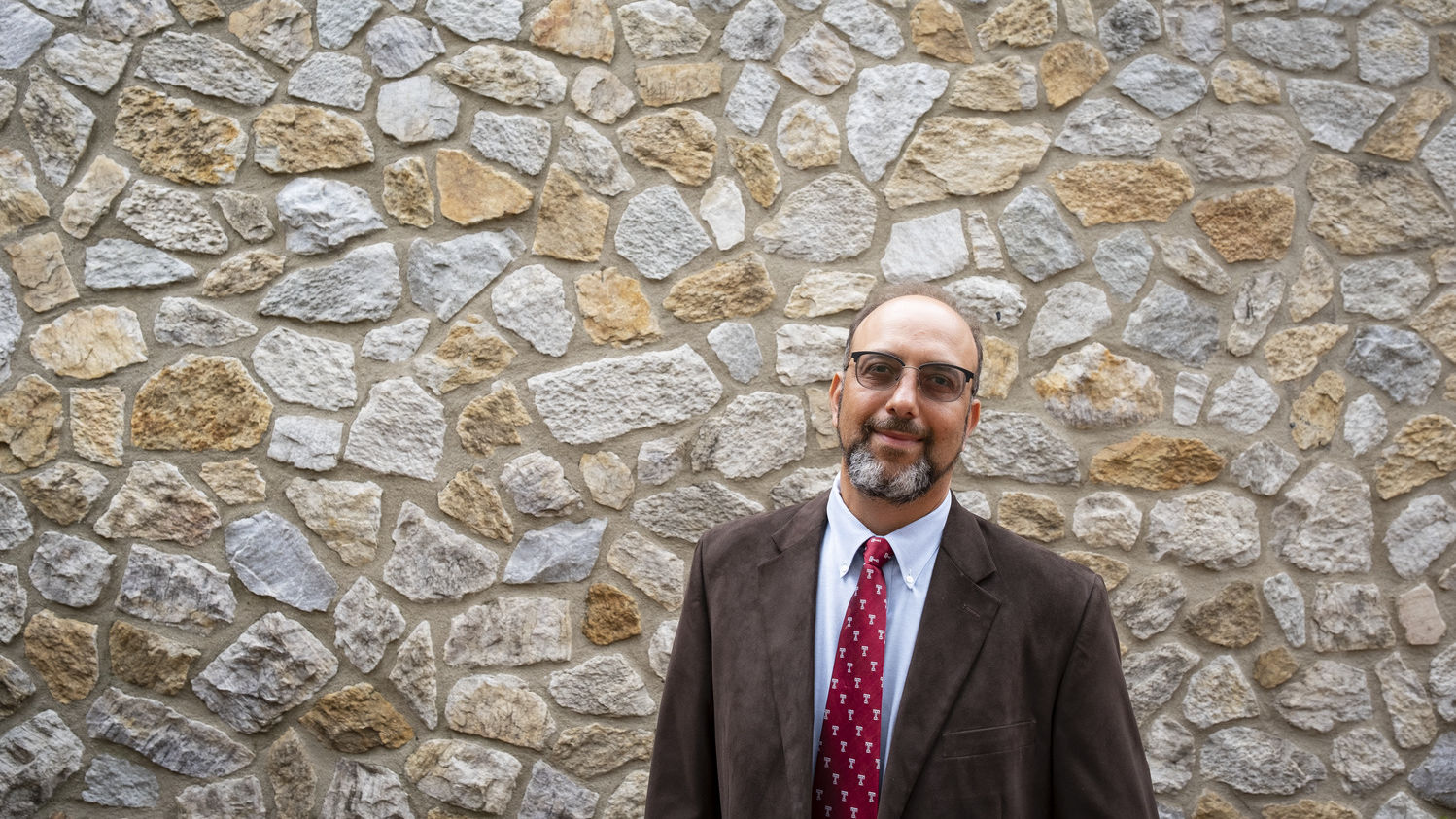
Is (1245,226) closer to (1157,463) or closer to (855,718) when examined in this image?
(1157,463)

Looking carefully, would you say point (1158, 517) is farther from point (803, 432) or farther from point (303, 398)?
point (303, 398)

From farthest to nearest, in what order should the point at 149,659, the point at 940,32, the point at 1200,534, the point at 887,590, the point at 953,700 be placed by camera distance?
1. the point at 940,32
2. the point at 1200,534
3. the point at 149,659
4. the point at 887,590
5. the point at 953,700

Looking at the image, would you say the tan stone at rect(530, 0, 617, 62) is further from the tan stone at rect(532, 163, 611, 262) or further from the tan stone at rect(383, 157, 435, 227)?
the tan stone at rect(383, 157, 435, 227)

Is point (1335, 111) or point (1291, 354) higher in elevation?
point (1335, 111)

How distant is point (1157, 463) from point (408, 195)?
2.03 metres

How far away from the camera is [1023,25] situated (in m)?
2.63

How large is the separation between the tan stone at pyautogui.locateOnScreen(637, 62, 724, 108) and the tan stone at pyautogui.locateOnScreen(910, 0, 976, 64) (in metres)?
0.56

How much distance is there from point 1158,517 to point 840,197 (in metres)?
1.15

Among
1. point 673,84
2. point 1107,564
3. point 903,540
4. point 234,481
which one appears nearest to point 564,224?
point 673,84

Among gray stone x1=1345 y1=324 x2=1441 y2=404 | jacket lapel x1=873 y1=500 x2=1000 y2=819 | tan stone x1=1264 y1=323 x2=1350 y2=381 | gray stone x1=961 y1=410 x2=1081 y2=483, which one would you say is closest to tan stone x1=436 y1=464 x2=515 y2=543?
gray stone x1=961 y1=410 x2=1081 y2=483

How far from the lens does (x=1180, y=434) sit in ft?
8.38

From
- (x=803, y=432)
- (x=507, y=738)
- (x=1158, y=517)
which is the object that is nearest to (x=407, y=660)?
(x=507, y=738)

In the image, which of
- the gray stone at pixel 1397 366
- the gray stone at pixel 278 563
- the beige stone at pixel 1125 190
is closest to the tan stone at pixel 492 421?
the gray stone at pixel 278 563

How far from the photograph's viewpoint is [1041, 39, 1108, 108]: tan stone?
2623 mm
